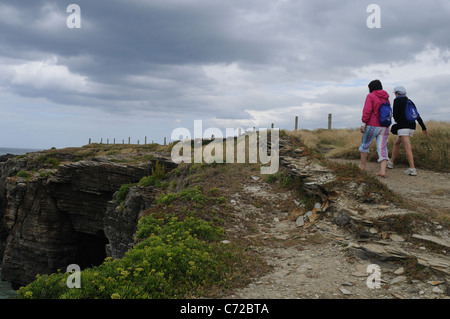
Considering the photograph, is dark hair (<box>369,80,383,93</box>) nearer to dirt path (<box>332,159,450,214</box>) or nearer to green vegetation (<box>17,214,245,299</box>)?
dirt path (<box>332,159,450,214</box>)

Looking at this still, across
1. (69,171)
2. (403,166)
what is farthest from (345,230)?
(69,171)

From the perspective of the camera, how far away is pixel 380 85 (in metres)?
11.2

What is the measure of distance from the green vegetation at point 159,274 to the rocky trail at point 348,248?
81cm

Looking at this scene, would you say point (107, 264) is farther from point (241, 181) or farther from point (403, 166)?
point (403, 166)

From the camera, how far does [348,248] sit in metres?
7.13

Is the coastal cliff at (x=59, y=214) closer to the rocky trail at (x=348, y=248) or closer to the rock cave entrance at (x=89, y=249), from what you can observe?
the rock cave entrance at (x=89, y=249)

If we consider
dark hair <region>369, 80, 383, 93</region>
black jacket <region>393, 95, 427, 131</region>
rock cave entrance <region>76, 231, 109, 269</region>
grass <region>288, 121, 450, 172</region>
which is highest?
dark hair <region>369, 80, 383, 93</region>


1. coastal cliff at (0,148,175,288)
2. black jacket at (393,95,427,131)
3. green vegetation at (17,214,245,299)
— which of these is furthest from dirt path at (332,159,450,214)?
coastal cliff at (0,148,175,288)

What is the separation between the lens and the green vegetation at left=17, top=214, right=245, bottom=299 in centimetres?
492

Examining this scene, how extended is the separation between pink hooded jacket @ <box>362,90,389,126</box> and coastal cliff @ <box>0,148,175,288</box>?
1770 centimetres

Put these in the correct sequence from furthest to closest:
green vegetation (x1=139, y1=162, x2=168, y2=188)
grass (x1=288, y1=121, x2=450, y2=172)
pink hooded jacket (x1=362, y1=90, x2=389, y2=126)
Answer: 1. green vegetation (x1=139, y1=162, x2=168, y2=188)
2. grass (x1=288, y1=121, x2=450, y2=172)
3. pink hooded jacket (x1=362, y1=90, x2=389, y2=126)

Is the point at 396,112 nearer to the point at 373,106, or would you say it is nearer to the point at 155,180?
the point at 373,106

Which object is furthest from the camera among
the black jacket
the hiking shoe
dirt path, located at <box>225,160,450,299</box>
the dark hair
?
the hiking shoe

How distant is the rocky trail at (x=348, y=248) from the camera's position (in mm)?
5430
